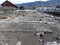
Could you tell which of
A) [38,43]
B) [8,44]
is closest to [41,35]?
[38,43]

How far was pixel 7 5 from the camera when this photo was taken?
192ft

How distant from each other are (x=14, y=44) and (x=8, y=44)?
29 cm

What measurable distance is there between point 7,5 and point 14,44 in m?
51.0

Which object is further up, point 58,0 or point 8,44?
point 8,44

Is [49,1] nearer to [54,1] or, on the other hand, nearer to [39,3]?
[54,1]

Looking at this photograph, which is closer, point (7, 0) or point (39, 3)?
point (7, 0)

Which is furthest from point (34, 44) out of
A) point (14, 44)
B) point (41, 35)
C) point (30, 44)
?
point (41, 35)

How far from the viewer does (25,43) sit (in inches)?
349

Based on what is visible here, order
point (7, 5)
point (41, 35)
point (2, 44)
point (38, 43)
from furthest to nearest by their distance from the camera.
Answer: point (7, 5) < point (41, 35) < point (38, 43) < point (2, 44)

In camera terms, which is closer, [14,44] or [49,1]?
[14,44]

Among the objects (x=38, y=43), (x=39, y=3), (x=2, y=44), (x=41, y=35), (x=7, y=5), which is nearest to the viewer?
(x=2, y=44)

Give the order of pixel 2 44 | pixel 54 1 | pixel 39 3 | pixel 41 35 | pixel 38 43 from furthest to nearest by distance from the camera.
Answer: pixel 54 1, pixel 39 3, pixel 41 35, pixel 38 43, pixel 2 44

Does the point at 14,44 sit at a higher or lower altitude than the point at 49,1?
higher

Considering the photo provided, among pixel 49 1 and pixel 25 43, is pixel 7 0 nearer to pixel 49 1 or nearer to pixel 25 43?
pixel 49 1
